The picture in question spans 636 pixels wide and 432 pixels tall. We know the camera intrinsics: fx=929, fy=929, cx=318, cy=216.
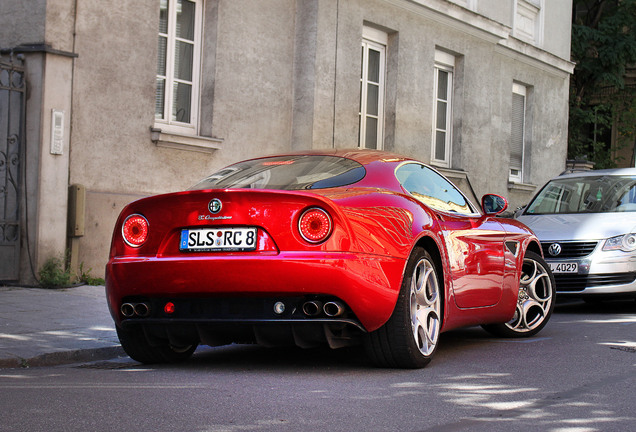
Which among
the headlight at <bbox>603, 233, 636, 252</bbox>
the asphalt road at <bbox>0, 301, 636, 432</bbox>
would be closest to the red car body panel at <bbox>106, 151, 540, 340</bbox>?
the asphalt road at <bbox>0, 301, 636, 432</bbox>

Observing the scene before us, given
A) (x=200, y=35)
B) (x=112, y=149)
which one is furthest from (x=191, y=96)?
(x=112, y=149)

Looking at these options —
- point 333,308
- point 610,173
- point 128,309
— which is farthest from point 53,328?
point 610,173

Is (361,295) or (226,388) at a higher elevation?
(361,295)

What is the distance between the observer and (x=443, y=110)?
60.8 ft

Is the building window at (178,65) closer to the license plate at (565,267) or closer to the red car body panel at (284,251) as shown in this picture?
the license plate at (565,267)

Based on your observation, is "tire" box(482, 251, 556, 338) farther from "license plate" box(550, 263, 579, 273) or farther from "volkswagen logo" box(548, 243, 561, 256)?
"volkswagen logo" box(548, 243, 561, 256)

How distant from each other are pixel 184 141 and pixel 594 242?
538 cm

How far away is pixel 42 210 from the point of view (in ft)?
34.1

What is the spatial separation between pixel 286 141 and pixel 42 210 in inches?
191

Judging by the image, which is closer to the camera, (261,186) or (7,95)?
(261,186)

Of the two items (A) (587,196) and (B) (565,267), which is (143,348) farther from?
→ (A) (587,196)

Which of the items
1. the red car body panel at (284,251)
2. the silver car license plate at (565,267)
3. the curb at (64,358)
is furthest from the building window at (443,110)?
Result: the red car body panel at (284,251)

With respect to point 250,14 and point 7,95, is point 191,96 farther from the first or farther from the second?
point 7,95

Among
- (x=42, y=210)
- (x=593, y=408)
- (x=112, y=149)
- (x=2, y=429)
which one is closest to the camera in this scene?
(x=2, y=429)
